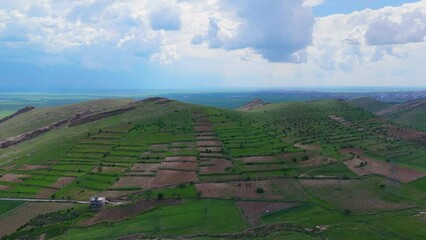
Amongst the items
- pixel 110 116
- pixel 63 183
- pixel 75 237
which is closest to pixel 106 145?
pixel 63 183

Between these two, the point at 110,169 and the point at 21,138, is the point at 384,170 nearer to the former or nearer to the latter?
the point at 110,169

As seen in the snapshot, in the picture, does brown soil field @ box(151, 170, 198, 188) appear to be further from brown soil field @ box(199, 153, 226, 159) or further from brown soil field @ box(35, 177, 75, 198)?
brown soil field @ box(35, 177, 75, 198)

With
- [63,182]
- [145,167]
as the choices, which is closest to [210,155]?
[145,167]

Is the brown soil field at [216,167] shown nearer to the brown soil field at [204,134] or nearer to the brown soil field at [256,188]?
the brown soil field at [256,188]

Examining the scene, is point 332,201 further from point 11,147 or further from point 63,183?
point 11,147

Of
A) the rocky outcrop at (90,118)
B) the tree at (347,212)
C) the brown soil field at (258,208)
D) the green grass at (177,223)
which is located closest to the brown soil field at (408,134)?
the tree at (347,212)

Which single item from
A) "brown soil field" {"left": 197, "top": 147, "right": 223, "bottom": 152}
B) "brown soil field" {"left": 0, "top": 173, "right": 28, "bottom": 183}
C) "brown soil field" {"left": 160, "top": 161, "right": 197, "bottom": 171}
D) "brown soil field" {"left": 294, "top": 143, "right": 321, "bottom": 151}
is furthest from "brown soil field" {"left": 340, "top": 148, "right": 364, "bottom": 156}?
"brown soil field" {"left": 0, "top": 173, "right": 28, "bottom": 183}
